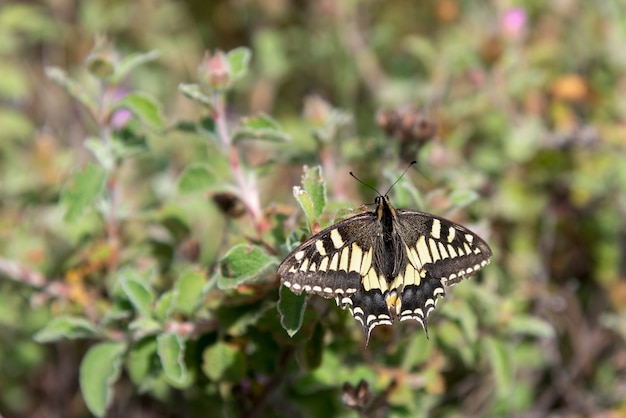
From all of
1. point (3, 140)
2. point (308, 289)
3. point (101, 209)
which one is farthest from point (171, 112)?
point (308, 289)

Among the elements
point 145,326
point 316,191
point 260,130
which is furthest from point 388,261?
point 145,326

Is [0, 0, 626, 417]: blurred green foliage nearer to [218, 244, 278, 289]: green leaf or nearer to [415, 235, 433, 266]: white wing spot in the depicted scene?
[218, 244, 278, 289]: green leaf

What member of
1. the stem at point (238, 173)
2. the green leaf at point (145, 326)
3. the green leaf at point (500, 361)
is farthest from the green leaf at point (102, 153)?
the green leaf at point (500, 361)

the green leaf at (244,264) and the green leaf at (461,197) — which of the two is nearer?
the green leaf at (244,264)

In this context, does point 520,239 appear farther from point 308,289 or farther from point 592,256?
point 308,289

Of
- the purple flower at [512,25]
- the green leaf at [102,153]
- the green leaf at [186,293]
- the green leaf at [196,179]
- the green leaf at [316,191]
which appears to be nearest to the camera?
the green leaf at [316,191]

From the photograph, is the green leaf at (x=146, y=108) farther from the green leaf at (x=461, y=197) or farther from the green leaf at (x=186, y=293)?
the green leaf at (x=461, y=197)

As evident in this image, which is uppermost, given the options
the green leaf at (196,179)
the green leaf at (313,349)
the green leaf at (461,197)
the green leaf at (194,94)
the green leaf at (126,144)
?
A: the green leaf at (126,144)
